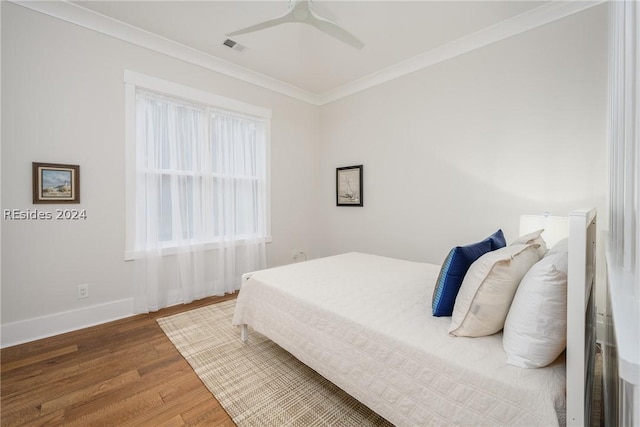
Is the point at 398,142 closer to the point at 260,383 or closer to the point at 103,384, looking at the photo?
the point at 260,383

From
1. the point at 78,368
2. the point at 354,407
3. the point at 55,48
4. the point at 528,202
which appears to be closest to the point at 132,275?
the point at 78,368

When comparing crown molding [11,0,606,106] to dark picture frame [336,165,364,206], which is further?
dark picture frame [336,165,364,206]

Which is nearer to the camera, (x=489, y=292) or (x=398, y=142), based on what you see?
(x=489, y=292)

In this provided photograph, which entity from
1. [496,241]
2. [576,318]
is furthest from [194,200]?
[576,318]

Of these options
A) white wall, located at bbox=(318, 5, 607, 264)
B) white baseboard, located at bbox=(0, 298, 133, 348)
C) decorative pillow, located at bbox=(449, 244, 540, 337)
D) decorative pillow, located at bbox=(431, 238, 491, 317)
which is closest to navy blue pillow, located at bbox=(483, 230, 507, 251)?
decorative pillow, located at bbox=(431, 238, 491, 317)

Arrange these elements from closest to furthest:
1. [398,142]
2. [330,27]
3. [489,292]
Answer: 1. [489,292]
2. [330,27]
3. [398,142]

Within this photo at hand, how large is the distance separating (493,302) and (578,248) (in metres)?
0.42

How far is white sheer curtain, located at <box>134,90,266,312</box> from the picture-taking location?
2945 millimetres

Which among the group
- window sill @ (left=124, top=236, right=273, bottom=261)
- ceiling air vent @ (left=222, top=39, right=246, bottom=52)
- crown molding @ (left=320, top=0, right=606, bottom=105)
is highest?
ceiling air vent @ (left=222, top=39, right=246, bottom=52)

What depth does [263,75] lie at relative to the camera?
381 centimetres

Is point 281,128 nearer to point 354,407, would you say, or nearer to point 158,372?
point 158,372

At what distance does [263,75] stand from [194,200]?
193 cm

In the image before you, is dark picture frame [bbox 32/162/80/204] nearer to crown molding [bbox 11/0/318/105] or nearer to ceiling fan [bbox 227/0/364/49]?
crown molding [bbox 11/0/318/105]

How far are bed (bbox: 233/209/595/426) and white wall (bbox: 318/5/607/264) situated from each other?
1.20 metres
